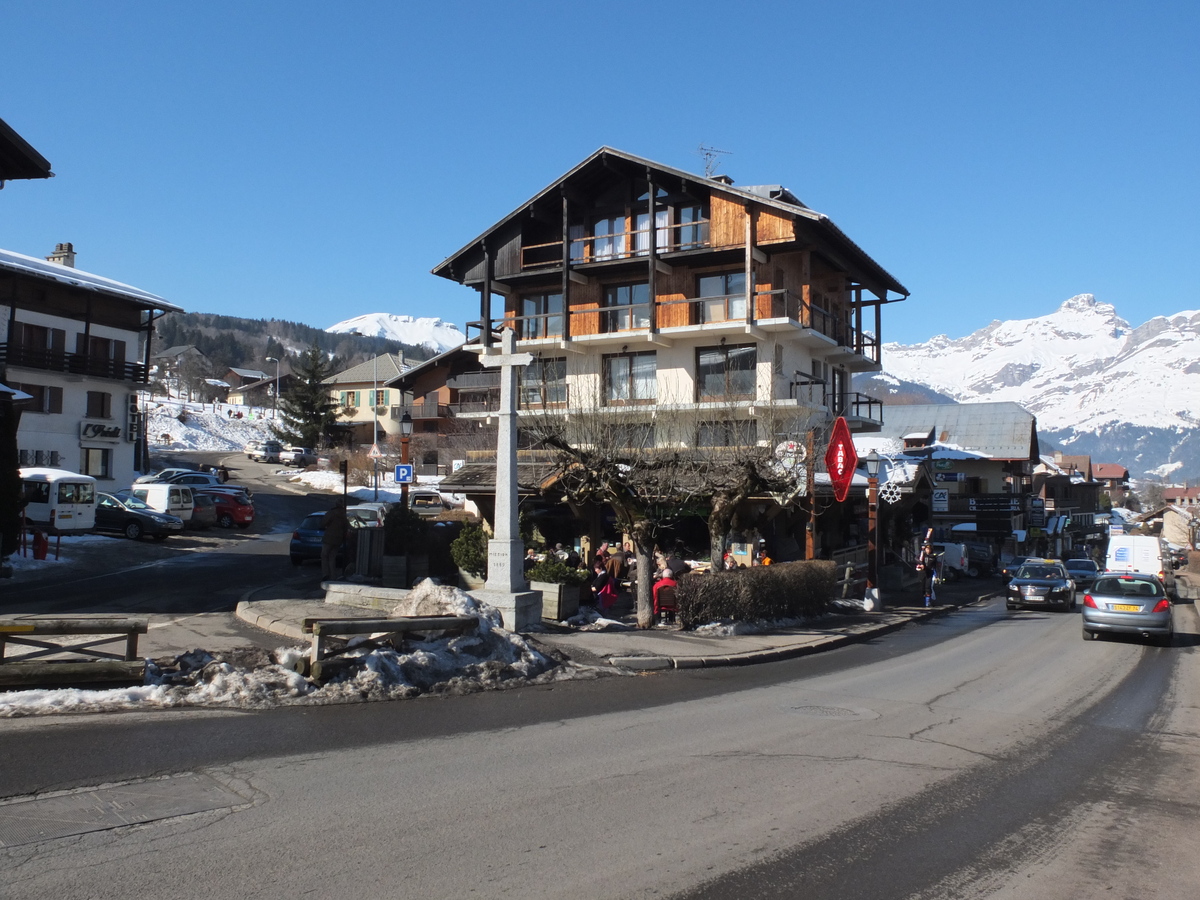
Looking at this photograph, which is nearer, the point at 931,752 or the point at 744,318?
the point at 931,752

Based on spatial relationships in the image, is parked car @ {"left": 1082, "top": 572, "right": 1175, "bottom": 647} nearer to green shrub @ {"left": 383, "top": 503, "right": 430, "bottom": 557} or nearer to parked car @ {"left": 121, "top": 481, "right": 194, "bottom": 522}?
green shrub @ {"left": 383, "top": 503, "right": 430, "bottom": 557}

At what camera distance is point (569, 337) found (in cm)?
3531

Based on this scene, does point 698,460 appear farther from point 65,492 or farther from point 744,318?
point 65,492

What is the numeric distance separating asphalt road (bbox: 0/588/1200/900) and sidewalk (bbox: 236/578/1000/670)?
1.69 meters

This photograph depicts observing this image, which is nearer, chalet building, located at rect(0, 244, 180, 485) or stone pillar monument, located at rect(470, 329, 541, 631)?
stone pillar monument, located at rect(470, 329, 541, 631)

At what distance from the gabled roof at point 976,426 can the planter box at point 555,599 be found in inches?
2223

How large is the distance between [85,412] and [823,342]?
34.2 metres

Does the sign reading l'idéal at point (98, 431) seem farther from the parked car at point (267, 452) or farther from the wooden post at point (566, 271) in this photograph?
the parked car at point (267, 452)

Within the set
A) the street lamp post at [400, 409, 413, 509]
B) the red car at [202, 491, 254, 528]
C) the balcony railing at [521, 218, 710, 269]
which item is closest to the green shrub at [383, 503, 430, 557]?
the street lamp post at [400, 409, 413, 509]

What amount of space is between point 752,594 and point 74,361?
125ft

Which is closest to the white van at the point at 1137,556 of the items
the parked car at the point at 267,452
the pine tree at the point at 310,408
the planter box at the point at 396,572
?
the planter box at the point at 396,572

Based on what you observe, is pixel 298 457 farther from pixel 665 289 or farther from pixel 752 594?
pixel 752 594

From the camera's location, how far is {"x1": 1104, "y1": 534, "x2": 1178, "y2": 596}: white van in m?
41.9

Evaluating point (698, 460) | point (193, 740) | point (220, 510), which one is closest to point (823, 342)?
point (698, 460)
